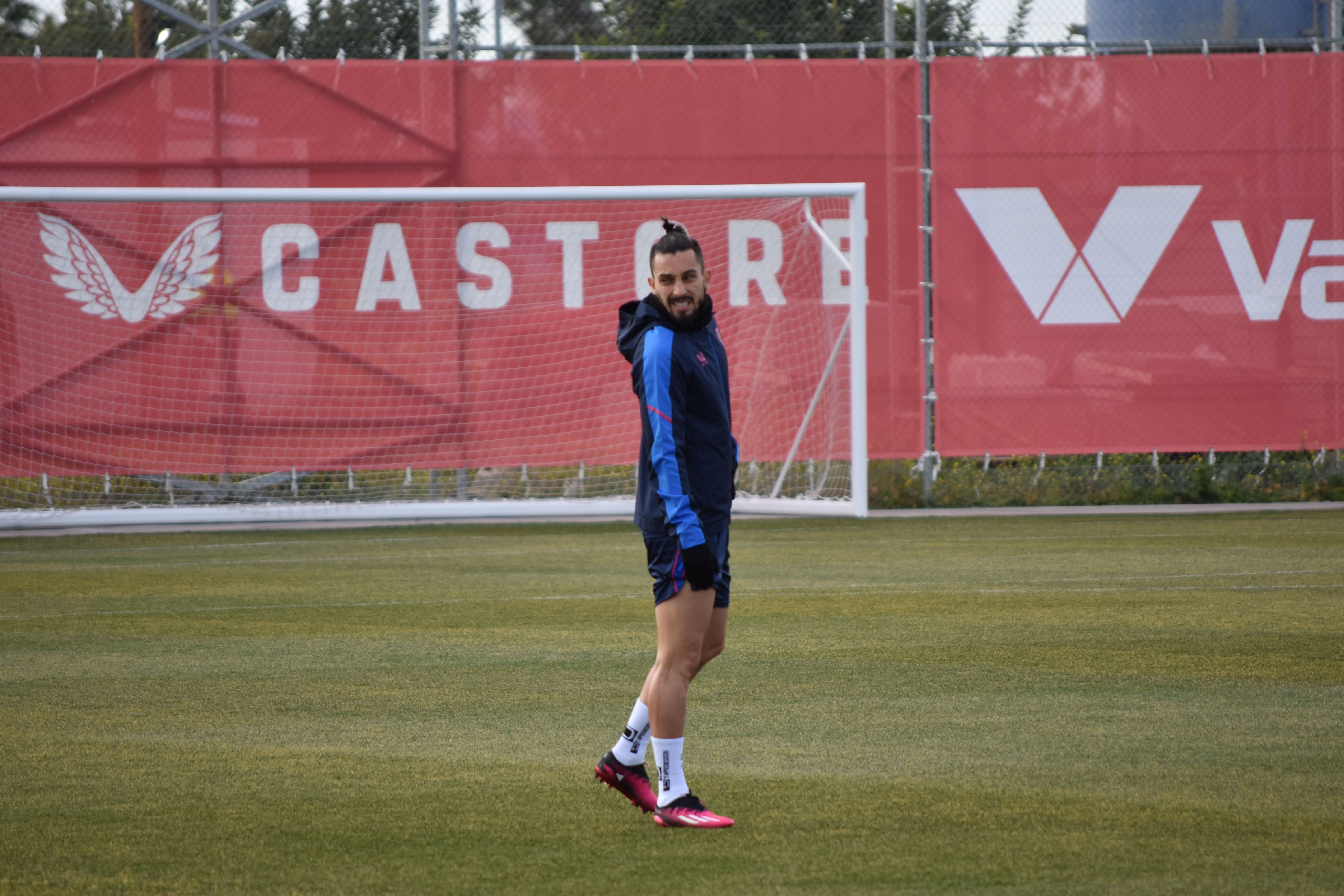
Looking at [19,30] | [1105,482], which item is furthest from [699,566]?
[19,30]

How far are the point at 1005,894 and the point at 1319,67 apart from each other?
13027 mm

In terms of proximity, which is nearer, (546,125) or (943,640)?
(943,640)

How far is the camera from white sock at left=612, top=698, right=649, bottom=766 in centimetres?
429

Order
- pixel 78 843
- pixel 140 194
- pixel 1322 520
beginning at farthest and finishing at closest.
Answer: pixel 1322 520 → pixel 140 194 → pixel 78 843

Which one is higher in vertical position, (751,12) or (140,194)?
(751,12)

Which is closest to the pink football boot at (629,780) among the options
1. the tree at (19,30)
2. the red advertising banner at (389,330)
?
the red advertising banner at (389,330)

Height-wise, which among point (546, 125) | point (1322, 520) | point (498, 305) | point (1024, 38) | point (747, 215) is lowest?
point (1322, 520)

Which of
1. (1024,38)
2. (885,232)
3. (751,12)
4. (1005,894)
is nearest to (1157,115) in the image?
(1024,38)

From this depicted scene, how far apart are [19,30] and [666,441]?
12.6 metres

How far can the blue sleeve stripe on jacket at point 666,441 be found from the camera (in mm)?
3975

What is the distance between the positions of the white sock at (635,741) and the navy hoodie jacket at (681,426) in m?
0.62

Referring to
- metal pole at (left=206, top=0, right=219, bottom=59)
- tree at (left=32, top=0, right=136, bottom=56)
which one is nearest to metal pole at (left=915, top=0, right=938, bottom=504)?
metal pole at (left=206, top=0, right=219, bottom=59)

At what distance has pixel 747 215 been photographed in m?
13.5

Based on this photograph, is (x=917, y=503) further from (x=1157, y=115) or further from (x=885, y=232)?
(x=1157, y=115)
